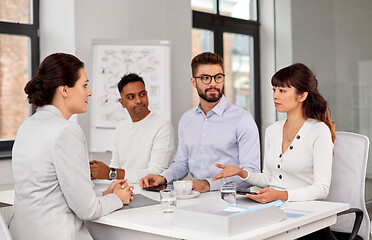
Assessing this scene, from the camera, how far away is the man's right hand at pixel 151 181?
110 inches

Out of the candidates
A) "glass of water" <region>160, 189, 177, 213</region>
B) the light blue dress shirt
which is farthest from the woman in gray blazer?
the light blue dress shirt

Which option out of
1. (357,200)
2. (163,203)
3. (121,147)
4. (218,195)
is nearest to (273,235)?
(163,203)

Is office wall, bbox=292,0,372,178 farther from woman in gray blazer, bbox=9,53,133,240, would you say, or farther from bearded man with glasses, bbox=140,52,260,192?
woman in gray blazer, bbox=9,53,133,240

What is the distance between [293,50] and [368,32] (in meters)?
0.74

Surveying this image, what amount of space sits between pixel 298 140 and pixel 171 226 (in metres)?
1.07

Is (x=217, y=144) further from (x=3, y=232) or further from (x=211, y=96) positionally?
(x=3, y=232)

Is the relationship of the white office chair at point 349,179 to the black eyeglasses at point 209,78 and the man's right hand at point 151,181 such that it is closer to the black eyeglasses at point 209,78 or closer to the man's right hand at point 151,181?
the black eyeglasses at point 209,78

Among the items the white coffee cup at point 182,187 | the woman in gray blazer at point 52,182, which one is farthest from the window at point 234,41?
the woman in gray blazer at point 52,182

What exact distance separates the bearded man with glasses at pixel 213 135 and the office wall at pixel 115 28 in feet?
5.42

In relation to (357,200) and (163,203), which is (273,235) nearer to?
(163,203)

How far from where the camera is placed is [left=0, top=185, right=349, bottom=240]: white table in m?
1.79

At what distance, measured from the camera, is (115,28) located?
15.9ft

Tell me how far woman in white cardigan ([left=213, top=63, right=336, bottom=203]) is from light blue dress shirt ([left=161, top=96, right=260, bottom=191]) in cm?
26

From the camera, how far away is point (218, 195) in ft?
8.54
